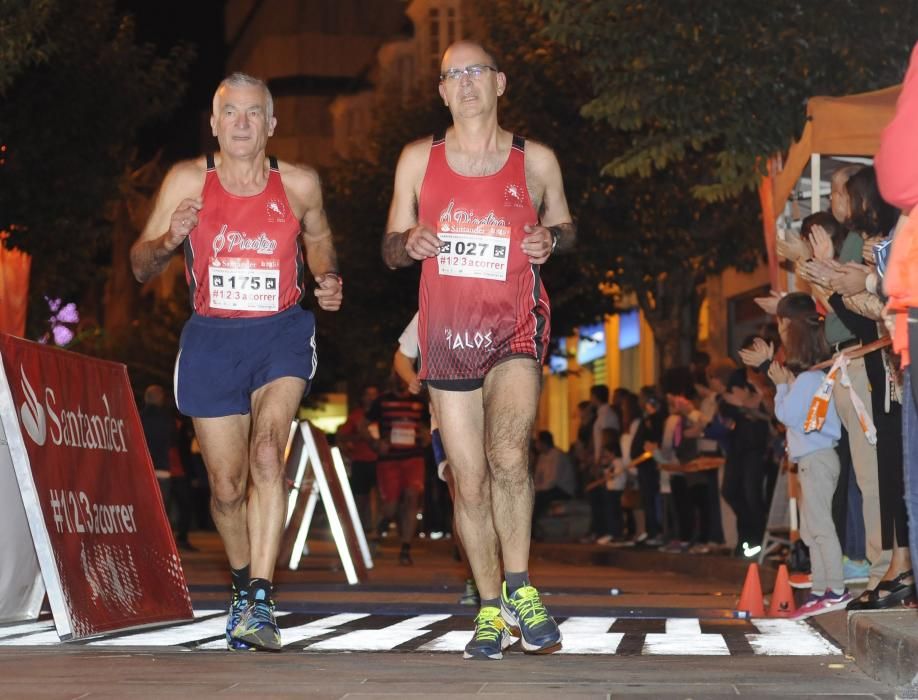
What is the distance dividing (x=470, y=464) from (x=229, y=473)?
4.21 ft

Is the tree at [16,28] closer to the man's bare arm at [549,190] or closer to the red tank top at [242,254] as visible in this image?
the red tank top at [242,254]

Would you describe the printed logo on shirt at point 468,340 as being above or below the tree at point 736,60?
below

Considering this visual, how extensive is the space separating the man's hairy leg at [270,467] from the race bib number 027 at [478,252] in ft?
3.48

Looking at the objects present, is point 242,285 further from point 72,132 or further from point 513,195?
point 72,132

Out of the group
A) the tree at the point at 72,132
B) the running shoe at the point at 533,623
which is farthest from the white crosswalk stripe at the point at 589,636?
the tree at the point at 72,132

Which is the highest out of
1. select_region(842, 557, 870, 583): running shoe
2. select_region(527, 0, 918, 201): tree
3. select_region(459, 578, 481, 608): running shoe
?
select_region(527, 0, 918, 201): tree

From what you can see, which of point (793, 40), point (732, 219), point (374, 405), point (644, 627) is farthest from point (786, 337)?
point (732, 219)

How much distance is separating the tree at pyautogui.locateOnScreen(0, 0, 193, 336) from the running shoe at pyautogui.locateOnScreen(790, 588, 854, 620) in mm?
12423

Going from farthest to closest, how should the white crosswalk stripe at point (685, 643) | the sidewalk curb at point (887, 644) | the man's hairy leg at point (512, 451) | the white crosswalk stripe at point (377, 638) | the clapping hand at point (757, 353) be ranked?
1. the clapping hand at point (757, 353)
2. the white crosswalk stripe at point (377, 638)
3. the white crosswalk stripe at point (685, 643)
4. the man's hairy leg at point (512, 451)
5. the sidewalk curb at point (887, 644)

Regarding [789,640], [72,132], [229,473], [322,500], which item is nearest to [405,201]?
[229,473]

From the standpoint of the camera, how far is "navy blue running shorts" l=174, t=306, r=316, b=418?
7574 millimetres

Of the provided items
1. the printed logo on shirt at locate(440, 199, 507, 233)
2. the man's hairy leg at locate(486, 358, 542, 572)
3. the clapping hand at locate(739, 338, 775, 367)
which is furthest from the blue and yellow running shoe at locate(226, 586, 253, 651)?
the clapping hand at locate(739, 338, 775, 367)

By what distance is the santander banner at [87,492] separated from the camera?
771 centimetres

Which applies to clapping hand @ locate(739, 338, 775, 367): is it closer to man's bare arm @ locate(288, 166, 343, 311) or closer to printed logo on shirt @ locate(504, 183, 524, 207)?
man's bare arm @ locate(288, 166, 343, 311)
